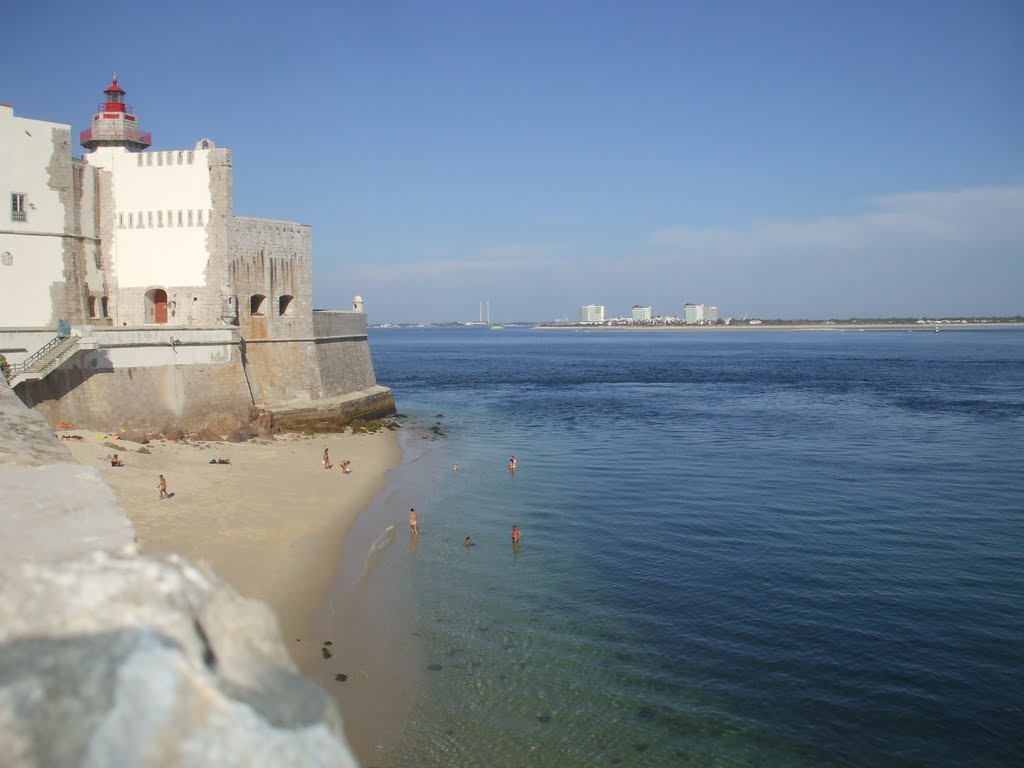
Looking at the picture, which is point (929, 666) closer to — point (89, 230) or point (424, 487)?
point (424, 487)

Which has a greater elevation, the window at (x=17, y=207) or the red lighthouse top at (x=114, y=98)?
the red lighthouse top at (x=114, y=98)

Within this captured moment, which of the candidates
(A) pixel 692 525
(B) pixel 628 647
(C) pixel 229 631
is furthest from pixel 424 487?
(C) pixel 229 631

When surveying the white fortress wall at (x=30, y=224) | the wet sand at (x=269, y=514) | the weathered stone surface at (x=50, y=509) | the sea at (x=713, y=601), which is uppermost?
the white fortress wall at (x=30, y=224)

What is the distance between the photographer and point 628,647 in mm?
12852

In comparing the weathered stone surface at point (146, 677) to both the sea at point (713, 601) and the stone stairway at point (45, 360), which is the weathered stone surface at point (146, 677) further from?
the stone stairway at point (45, 360)

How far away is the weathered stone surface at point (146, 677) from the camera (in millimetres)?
2342

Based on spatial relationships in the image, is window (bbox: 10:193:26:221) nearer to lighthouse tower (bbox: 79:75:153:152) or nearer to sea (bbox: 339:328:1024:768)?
lighthouse tower (bbox: 79:75:153:152)

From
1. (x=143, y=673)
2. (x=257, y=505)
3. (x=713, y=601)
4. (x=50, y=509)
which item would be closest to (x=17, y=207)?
(x=257, y=505)

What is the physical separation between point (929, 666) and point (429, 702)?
7722 millimetres

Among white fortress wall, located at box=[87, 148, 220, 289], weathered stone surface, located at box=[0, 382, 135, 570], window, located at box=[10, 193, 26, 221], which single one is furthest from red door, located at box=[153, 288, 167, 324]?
weathered stone surface, located at box=[0, 382, 135, 570]

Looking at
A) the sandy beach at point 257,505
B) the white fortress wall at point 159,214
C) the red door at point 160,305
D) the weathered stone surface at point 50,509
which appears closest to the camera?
the weathered stone surface at point 50,509

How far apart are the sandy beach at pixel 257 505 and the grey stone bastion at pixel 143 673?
371 inches

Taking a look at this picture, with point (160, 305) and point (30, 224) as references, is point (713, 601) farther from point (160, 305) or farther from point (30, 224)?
point (30, 224)

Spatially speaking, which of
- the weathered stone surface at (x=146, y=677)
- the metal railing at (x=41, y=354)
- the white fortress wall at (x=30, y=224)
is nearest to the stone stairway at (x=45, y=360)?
the metal railing at (x=41, y=354)
